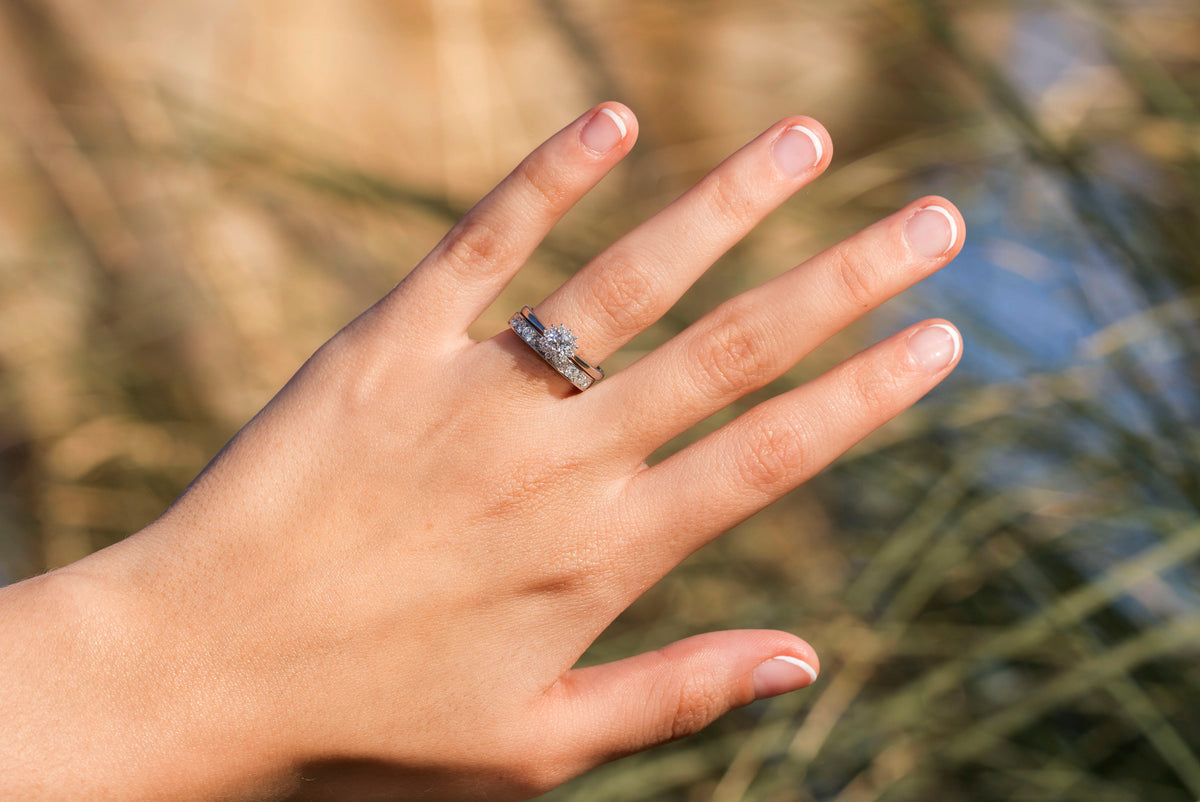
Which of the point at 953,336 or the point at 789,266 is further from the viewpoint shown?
the point at 789,266

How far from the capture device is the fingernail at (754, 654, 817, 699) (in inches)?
28.2

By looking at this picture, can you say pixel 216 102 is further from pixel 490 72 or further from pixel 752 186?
pixel 752 186

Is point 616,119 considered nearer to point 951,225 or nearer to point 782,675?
point 951,225

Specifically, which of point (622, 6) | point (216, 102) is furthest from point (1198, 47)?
point (216, 102)

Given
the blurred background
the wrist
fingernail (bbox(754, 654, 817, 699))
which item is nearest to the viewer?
the wrist

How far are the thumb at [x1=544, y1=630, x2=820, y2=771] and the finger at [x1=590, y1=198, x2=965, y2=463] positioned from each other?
7.1 inches

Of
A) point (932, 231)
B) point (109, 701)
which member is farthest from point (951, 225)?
point (109, 701)

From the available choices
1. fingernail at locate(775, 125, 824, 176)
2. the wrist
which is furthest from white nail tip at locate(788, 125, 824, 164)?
the wrist

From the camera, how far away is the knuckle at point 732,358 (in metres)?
0.72

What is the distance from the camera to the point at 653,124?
1912 millimetres

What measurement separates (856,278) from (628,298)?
19 centimetres

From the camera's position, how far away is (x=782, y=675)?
2.35 ft

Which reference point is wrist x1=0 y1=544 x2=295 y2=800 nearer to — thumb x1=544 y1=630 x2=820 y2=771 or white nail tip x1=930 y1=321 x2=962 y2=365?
thumb x1=544 y1=630 x2=820 y2=771

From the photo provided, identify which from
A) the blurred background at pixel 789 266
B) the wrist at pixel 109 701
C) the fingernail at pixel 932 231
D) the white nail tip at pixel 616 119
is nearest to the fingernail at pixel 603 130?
the white nail tip at pixel 616 119
